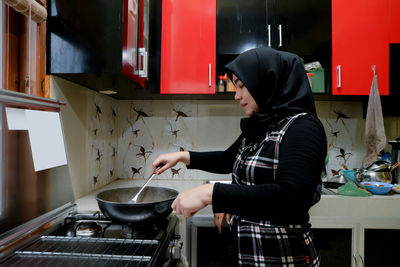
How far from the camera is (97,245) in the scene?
84 centimetres

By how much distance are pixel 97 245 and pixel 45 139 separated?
47 cm

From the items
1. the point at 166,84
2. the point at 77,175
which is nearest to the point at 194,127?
the point at 166,84

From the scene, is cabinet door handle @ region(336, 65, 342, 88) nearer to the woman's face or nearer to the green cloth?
the green cloth

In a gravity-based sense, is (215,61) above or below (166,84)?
above

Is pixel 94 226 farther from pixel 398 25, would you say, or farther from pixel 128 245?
pixel 398 25

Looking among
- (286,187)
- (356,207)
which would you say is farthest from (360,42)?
(286,187)

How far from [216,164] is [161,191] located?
296mm

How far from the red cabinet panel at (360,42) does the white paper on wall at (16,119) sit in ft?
5.53

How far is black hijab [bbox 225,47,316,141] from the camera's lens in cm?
85

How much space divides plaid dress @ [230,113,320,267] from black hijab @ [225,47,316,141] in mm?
45

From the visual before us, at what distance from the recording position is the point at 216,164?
1.21m

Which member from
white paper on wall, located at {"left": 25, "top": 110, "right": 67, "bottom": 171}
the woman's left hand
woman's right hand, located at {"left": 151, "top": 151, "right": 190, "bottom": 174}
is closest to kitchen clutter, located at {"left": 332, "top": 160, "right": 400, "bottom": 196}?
woman's right hand, located at {"left": 151, "top": 151, "right": 190, "bottom": 174}

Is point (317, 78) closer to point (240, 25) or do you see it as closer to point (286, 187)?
point (240, 25)

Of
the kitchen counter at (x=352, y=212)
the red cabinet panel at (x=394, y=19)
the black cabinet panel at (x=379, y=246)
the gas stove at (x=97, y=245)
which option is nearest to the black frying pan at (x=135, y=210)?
the gas stove at (x=97, y=245)
